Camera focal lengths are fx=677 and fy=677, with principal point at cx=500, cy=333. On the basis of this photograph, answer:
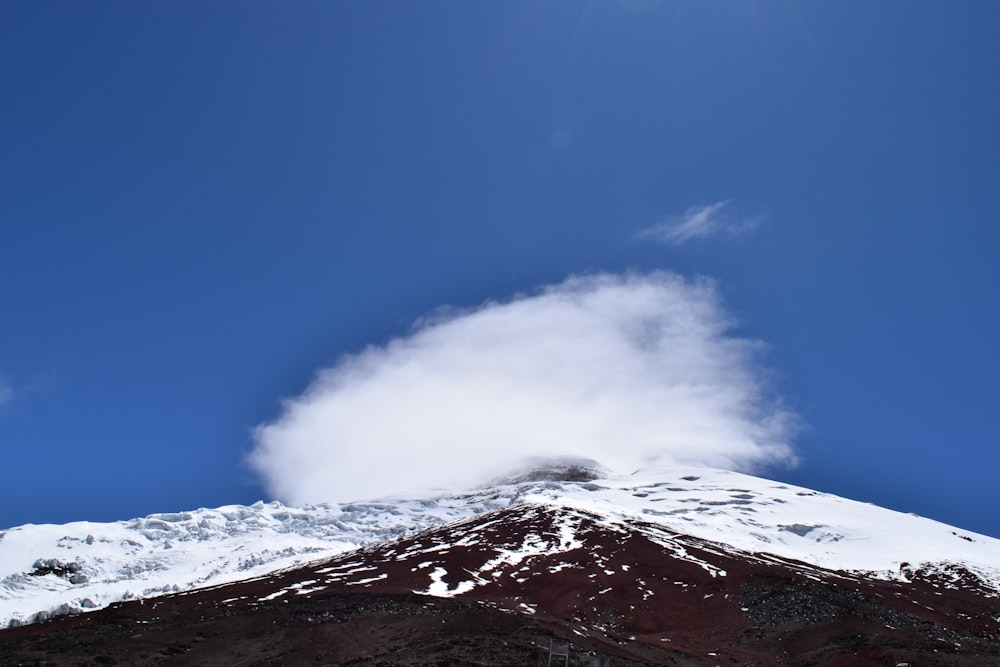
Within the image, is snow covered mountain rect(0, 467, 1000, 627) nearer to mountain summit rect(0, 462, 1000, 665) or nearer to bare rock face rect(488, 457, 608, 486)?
mountain summit rect(0, 462, 1000, 665)

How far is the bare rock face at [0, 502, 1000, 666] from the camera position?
3897 cm

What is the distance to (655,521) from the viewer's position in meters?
97.2

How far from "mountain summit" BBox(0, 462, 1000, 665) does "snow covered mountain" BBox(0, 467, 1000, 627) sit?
0.48 m

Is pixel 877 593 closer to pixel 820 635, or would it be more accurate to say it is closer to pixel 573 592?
pixel 820 635

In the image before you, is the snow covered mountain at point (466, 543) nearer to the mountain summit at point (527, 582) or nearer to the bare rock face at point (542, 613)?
the mountain summit at point (527, 582)

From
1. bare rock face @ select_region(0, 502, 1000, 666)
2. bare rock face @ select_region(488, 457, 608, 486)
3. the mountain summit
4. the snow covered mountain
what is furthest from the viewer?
bare rock face @ select_region(488, 457, 608, 486)

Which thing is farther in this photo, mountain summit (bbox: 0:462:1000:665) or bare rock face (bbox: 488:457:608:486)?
bare rock face (bbox: 488:457:608:486)

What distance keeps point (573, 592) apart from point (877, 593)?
98.6 feet

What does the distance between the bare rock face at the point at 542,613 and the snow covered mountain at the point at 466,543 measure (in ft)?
4.21

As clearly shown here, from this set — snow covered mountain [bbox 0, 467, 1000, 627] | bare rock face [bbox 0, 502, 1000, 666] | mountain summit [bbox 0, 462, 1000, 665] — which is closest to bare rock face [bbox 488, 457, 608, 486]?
snow covered mountain [bbox 0, 467, 1000, 627]

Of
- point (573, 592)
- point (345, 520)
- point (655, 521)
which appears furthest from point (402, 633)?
point (345, 520)

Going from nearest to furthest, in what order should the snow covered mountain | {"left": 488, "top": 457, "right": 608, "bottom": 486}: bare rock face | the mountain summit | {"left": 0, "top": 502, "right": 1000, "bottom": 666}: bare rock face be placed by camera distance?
{"left": 0, "top": 502, "right": 1000, "bottom": 666}: bare rock face < the mountain summit < the snow covered mountain < {"left": 488, "top": 457, "right": 608, "bottom": 486}: bare rock face

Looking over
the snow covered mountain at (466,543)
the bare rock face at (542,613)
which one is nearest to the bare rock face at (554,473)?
the snow covered mountain at (466,543)

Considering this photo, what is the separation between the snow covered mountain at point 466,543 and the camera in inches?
3002
